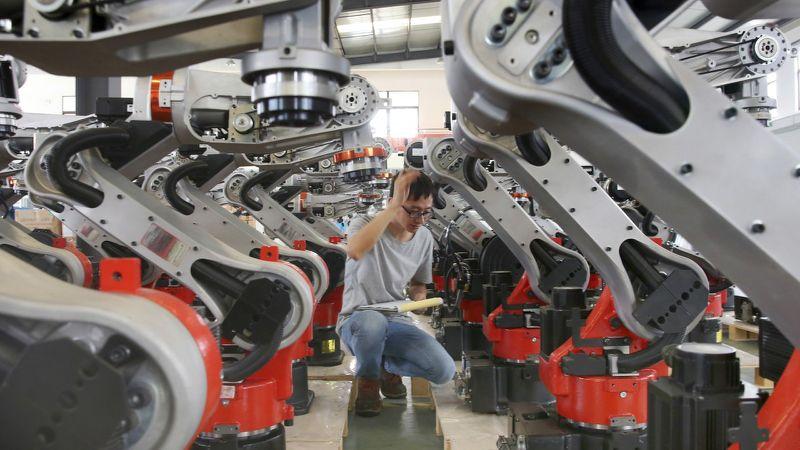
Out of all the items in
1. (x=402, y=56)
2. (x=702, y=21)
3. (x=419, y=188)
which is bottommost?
(x=419, y=188)

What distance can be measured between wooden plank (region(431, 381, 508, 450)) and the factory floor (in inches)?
7.4

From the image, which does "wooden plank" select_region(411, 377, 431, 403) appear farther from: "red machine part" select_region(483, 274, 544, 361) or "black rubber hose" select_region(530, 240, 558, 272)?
"black rubber hose" select_region(530, 240, 558, 272)

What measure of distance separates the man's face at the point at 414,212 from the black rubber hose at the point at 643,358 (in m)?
1.66

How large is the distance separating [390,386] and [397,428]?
71cm

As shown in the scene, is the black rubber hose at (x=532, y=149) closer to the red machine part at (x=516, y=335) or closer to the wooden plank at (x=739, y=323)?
the red machine part at (x=516, y=335)

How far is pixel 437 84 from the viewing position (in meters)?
22.0

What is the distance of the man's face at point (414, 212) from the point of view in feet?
15.3

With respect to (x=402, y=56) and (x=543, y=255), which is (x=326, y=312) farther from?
(x=402, y=56)

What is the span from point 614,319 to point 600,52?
247cm

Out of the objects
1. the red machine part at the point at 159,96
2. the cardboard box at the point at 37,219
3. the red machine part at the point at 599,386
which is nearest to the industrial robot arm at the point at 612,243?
the red machine part at the point at 599,386

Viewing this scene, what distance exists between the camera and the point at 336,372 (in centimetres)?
650

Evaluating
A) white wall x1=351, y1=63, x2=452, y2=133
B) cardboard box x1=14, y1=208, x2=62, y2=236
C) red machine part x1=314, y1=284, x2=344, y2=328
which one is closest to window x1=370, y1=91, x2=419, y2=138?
white wall x1=351, y1=63, x2=452, y2=133

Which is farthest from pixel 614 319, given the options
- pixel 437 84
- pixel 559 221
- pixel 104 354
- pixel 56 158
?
pixel 437 84

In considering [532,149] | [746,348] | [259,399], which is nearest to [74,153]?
[259,399]
